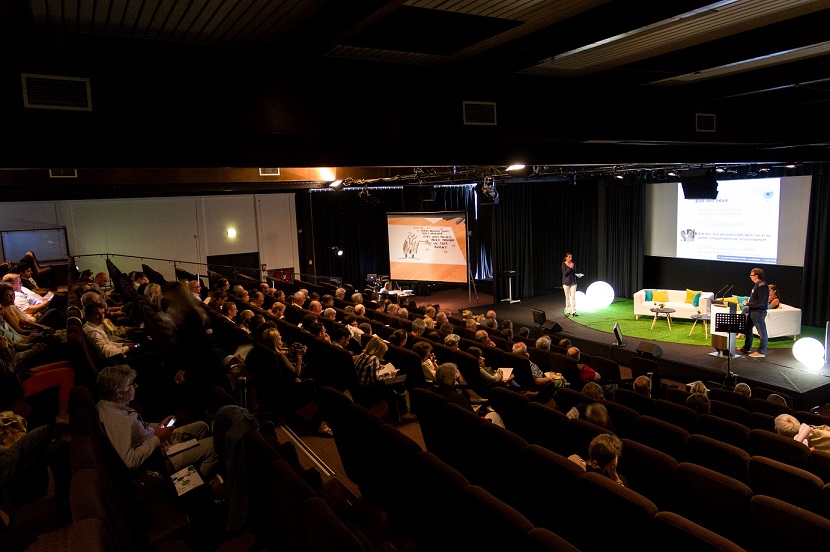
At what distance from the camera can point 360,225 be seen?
18125 millimetres

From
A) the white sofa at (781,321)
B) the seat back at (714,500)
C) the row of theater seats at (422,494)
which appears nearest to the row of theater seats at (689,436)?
the seat back at (714,500)

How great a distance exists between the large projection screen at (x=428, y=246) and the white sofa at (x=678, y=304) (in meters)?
4.65

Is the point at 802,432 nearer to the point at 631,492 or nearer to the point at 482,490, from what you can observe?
the point at 631,492

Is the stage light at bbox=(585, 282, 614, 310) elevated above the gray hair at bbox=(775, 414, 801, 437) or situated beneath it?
situated beneath

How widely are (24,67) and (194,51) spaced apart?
2.49ft

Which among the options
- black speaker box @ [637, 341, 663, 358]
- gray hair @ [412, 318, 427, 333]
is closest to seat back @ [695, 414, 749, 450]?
gray hair @ [412, 318, 427, 333]

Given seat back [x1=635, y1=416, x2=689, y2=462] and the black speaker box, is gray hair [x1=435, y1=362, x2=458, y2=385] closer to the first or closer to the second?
seat back [x1=635, y1=416, x2=689, y2=462]

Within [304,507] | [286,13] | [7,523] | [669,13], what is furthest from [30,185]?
[669,13]

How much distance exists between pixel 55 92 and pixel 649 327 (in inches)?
447

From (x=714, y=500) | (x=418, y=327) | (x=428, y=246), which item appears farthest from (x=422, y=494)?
(x=428, y=246)

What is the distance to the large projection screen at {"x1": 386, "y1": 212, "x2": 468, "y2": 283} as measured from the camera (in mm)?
15094

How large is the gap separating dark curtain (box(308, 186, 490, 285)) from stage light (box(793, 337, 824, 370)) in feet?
31.3

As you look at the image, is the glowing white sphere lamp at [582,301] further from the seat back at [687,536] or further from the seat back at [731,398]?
the seat back at [687,536]

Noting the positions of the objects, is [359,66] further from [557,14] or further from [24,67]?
[24,67]
